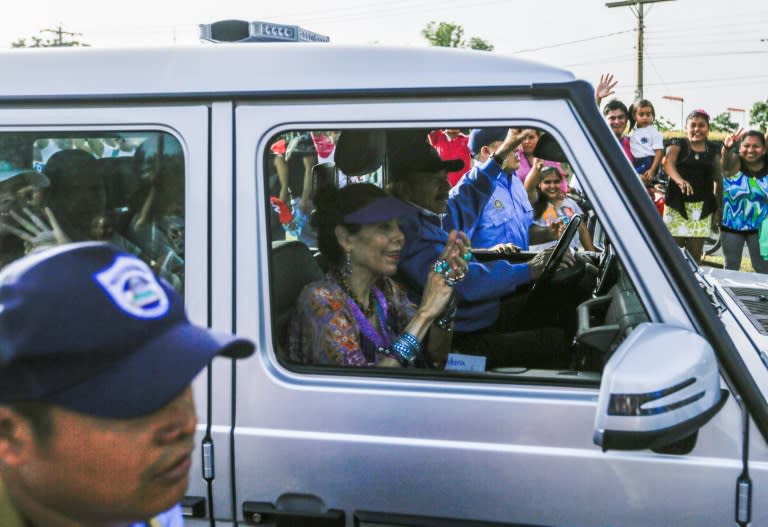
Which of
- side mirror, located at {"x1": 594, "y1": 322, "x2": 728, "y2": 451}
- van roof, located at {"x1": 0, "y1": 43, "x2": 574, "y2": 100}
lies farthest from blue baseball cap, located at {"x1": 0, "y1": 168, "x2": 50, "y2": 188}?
side mirror, located at {"x1": 594, "y1": 322, "x2": 728, "y2": 451}

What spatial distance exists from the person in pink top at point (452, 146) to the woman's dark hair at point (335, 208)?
22 cm

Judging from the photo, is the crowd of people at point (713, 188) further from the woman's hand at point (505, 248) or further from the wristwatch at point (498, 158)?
the wristwatch at point (498, 158)

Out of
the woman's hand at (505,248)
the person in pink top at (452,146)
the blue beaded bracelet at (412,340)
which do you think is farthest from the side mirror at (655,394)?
the woman's hand at (505,248)

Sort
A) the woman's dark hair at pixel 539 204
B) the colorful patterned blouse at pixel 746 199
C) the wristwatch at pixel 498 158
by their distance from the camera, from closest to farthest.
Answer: the wristwatch at pixel 498 158
the woman's dark hair at pixel 539 204
the colorful patterned blouse at pixel 746 199

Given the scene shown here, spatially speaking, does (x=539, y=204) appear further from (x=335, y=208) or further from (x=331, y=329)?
(x=331, y=329)

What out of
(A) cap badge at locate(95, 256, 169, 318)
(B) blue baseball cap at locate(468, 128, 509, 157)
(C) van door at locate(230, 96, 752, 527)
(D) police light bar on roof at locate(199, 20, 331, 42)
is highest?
(D) police light bar on roof at locate(199, 20, 331, 42)

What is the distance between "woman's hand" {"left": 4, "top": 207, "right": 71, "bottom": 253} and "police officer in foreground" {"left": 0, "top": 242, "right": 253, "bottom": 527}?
3.92 ft

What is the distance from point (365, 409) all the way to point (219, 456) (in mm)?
336

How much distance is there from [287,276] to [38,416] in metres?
1.28

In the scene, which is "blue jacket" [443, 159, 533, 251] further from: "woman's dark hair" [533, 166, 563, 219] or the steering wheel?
the steering wheel

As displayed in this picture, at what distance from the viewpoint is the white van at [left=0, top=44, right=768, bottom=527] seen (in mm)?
1816

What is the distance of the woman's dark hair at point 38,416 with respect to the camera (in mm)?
898

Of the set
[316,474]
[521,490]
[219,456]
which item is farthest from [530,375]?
[219,456]

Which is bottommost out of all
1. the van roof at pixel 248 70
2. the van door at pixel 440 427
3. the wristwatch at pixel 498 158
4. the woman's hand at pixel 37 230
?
the van door at pixel 440 427
